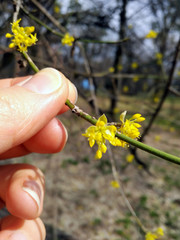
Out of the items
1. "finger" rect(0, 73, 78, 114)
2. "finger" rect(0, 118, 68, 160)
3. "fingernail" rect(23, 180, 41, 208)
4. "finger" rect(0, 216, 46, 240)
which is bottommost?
"finger" rect(0, 216, 46, 240)

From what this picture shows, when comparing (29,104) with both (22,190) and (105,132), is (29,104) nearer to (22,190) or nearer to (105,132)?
(105,132)

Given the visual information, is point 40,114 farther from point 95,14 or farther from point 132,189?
point 132,189

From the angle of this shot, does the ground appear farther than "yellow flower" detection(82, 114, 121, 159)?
Yes

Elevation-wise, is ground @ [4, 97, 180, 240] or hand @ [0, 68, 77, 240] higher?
hand @ [0, 68, 77, 240]

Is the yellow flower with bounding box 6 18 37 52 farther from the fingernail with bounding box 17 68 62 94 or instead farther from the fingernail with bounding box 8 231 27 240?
the fingernail with bounding box 8 231 27 240

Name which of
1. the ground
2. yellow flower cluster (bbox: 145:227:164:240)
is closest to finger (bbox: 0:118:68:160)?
yellow flower cluster (bbox: 145:227:164:240)

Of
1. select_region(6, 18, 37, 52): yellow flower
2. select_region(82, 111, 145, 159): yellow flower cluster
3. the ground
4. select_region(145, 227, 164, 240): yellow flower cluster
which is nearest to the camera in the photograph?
select_region(82, 111, 145, 159): yellow flower cluster

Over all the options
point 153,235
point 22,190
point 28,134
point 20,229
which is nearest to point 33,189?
point 22,190
